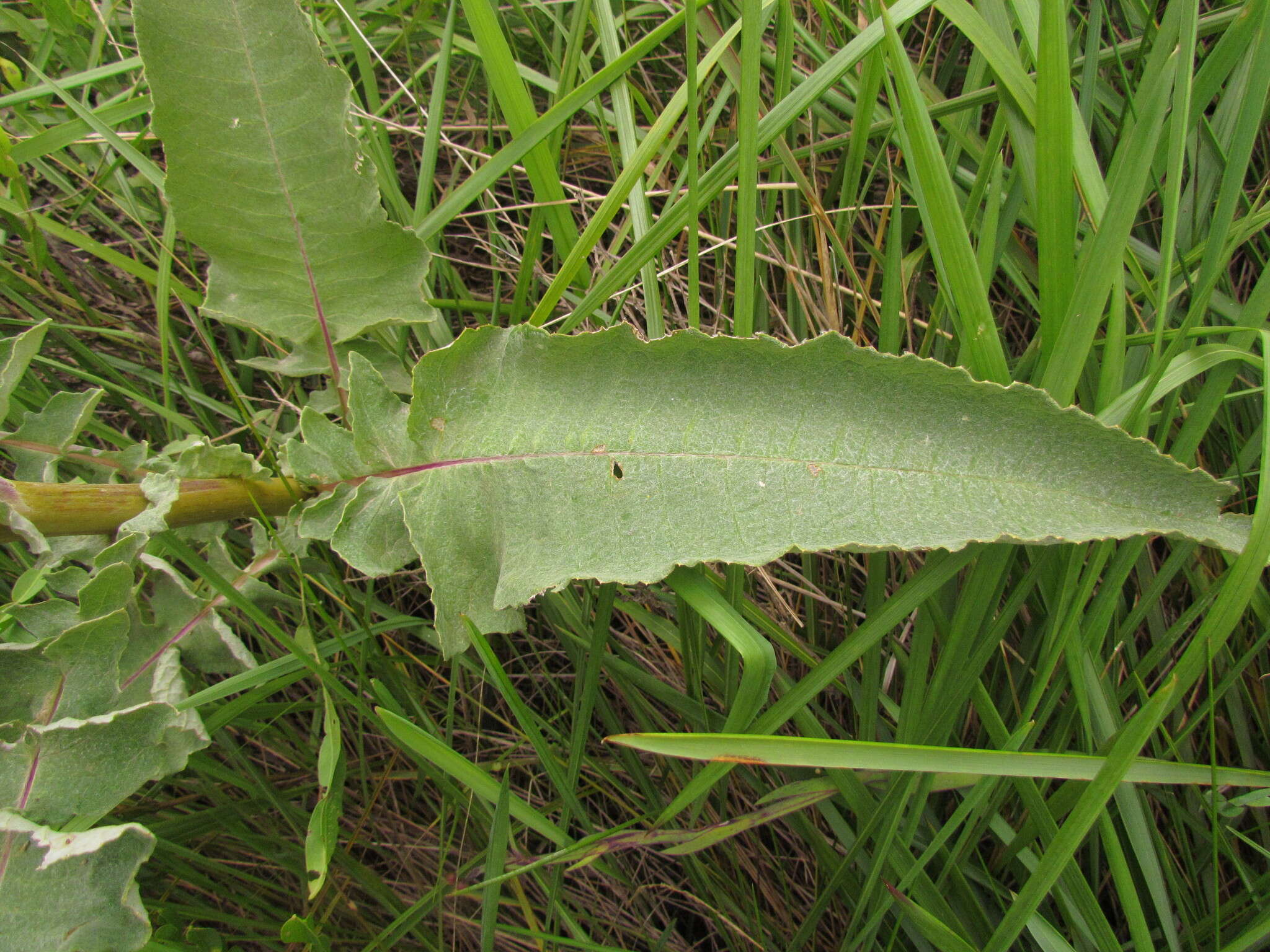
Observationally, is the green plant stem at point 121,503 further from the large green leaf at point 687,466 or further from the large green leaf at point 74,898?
the large green leaf at point 74,898

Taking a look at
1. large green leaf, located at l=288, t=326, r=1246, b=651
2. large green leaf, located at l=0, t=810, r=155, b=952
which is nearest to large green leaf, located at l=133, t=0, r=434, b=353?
large green leaf, located at l=288, t=326, r=1246, b=651

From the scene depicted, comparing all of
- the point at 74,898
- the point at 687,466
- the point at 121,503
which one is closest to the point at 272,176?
the point at 121,503

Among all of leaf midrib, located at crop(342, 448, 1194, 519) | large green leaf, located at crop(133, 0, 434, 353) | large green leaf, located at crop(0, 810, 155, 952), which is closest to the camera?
leaf midrib, located at crop(342, 448, 1194, 519)

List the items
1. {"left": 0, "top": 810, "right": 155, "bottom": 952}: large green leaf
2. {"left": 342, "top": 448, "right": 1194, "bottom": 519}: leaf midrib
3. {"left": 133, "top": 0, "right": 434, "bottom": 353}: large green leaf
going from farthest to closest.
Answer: {"left": 133, "top": 0, "right": 434, "bottom": 353}: large green leaf < {"left": 0, "top": 810, "right": 155, "bottom": 952}: large green leaf < {"left": 342, "top": 448, "right": 1194, "bottom": 519}: leaf midrib

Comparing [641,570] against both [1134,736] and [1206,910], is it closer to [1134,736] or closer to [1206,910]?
[1134,736]

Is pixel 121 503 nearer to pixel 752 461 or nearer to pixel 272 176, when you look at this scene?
pixel 272 176

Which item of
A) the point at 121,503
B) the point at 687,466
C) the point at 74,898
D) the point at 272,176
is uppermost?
the point at 272,176

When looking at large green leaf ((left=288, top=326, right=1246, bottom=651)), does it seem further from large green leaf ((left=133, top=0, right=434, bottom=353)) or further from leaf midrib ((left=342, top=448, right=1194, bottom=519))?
large green leaf ((left=133, top=0, right=434, bottom=353))
